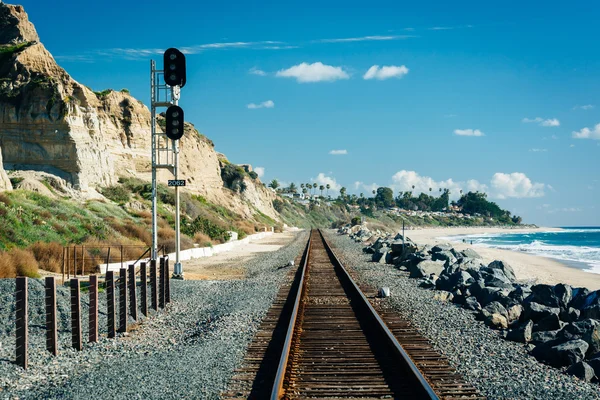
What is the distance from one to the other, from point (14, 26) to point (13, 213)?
34342 millimetres

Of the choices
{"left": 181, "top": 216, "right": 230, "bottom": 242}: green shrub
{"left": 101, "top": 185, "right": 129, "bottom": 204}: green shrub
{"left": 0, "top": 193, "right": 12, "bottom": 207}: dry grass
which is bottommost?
{"left": 181, "top": 216, "right": 230, "bottom": 242}: green shrub

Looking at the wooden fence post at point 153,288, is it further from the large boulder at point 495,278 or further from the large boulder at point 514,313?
the large boulder at point 495,278

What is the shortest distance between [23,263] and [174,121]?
639 cm

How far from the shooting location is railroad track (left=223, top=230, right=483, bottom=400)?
22.3 ft

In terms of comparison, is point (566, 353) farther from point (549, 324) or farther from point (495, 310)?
point (495, 310)

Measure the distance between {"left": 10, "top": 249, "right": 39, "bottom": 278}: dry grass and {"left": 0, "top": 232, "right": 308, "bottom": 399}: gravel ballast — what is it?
372 cm

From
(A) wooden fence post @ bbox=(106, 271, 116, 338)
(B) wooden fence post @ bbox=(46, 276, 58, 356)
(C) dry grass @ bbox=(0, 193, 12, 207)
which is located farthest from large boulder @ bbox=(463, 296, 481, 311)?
(C) dry grass @ bbox=(0, 193, 12, 207)

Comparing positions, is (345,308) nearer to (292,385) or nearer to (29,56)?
(292,385)

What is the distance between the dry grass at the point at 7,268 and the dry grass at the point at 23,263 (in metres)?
0.25

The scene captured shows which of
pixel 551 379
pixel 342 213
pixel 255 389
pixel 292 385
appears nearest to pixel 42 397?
pixel 255 389

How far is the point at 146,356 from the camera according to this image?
895 centimetres

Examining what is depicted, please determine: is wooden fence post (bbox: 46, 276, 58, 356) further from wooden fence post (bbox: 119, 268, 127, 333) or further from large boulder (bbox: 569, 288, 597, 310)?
large boulder (bbox: 569, 288, 597, 310)

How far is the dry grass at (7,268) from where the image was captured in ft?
50.9

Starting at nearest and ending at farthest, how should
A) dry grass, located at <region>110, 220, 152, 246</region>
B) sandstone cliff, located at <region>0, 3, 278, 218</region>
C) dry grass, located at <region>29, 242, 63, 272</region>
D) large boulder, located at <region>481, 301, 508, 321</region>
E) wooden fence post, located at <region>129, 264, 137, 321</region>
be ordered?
large boulder, located at <region>481, 301, 508, 321</region> → wooden fence post, located at <region>129, 264, 137, 321</region> → dry grass, located at <region>29, 242, 63, 272</region> → dry grass, located at <region>110, 220, 152, 246</region> → sandstone cliff, located at <region>0, 3, 278, 218</region>
